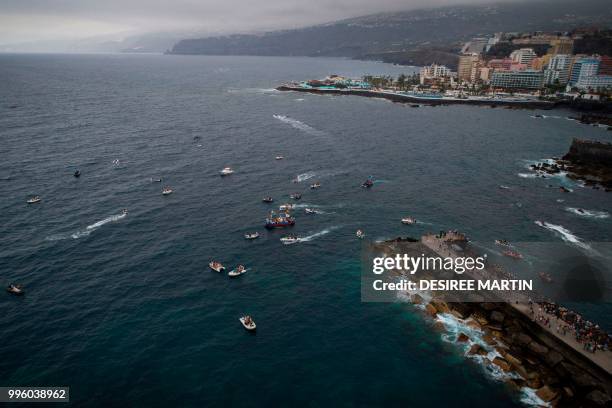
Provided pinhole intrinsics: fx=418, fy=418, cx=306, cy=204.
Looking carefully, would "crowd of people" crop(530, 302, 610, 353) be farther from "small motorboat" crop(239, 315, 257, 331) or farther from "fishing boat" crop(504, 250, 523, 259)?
"small motorboat" crop(239, 315, 257, 331)

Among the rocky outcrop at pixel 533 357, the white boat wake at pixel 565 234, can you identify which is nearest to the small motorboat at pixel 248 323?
the rocky outcrop at pixel 533 357

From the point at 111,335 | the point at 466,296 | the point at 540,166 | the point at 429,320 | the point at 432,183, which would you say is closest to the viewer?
the point at 111,335

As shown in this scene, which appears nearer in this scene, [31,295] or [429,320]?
[429,320]

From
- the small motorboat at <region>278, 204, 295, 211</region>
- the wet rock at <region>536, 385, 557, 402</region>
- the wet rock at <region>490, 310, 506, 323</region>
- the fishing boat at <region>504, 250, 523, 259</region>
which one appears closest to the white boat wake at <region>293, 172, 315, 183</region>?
the small motorboat at <region>278, 204, 295, 211</region>

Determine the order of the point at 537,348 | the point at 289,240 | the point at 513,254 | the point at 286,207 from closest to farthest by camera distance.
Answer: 1. the point at 537,348
2. the point at 513,254
3. the point at 289,240
4. the point at 286,207

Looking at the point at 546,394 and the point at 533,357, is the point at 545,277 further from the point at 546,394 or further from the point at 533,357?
the point at 546,394

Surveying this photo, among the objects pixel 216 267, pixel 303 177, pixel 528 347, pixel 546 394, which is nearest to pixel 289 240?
pixel 216 267

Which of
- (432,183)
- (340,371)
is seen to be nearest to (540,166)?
(432,183)

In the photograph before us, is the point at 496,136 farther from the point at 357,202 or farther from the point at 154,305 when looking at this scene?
the point at 154,305
